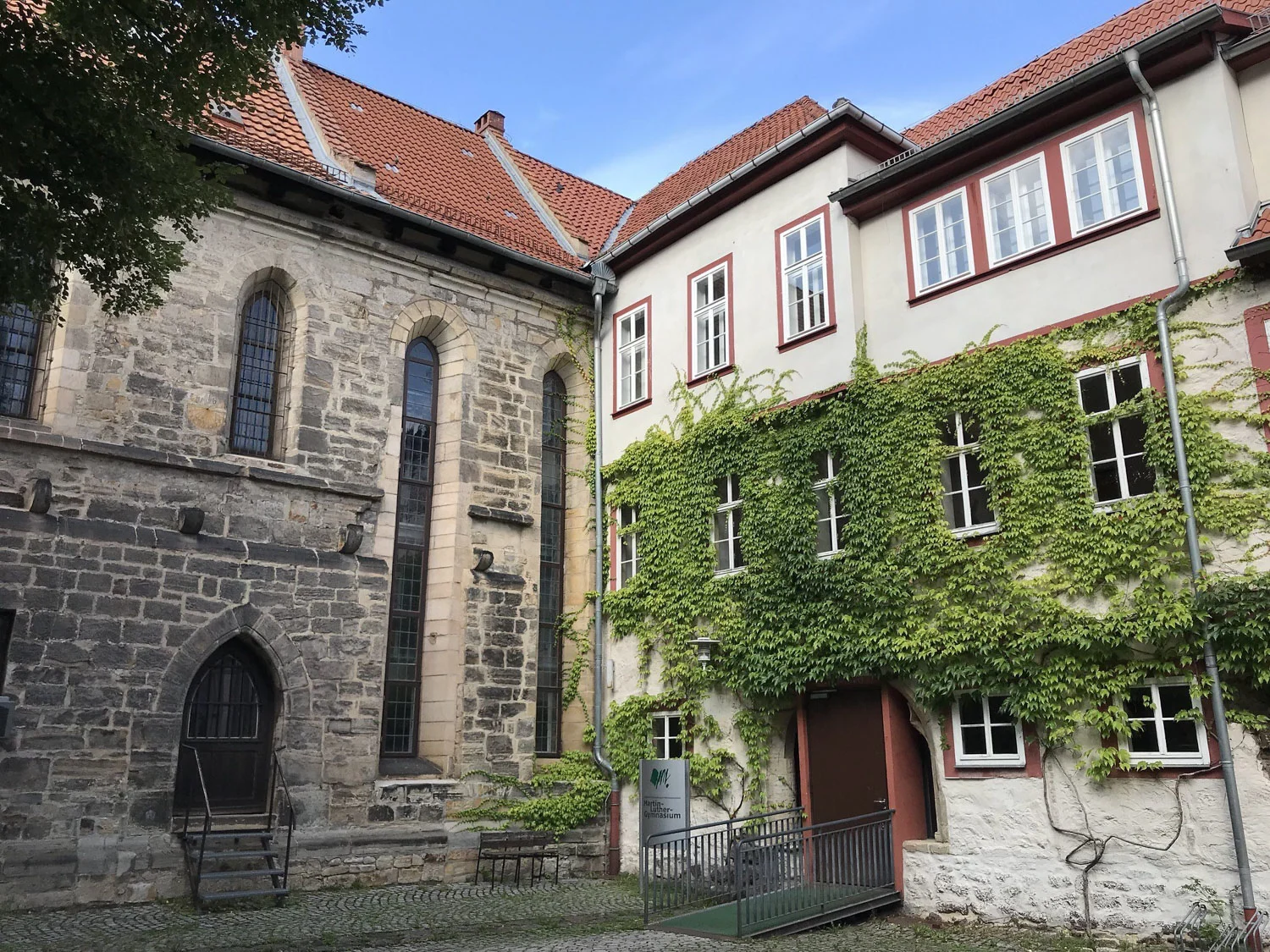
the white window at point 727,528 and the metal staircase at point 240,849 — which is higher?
the white window at point 727,528

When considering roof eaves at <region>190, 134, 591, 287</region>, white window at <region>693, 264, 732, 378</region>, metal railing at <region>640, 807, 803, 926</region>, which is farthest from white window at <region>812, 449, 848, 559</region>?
roof eaves at <region>190, 134, 591, 287</region>

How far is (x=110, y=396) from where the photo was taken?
11.6 meters

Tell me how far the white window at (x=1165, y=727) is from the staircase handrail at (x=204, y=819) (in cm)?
867

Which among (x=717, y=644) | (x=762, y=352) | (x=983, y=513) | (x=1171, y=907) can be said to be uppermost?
(x=762, y=352)

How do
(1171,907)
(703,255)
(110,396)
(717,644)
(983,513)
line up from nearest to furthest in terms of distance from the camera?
(1171,907) < (983,513) < (110,396) < (717,644) < (703,255)

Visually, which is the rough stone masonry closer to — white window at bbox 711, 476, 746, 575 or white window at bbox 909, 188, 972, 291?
white window at bbox 711, 476, 746, 575

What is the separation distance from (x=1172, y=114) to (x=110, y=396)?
35.8ft

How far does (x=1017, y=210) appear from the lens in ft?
36.7

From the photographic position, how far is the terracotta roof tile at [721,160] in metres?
15.3

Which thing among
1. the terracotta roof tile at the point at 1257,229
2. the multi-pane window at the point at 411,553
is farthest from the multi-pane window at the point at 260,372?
the terracotta roof tile at the point at 1257,229

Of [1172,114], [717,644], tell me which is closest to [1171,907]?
[717,644]

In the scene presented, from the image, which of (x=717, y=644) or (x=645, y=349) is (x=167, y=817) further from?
(x=645, y=349)

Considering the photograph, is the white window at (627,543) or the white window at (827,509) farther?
the white window at (627,543)

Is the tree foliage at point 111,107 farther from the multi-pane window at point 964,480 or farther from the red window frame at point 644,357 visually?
the red window frame at point 644,357
